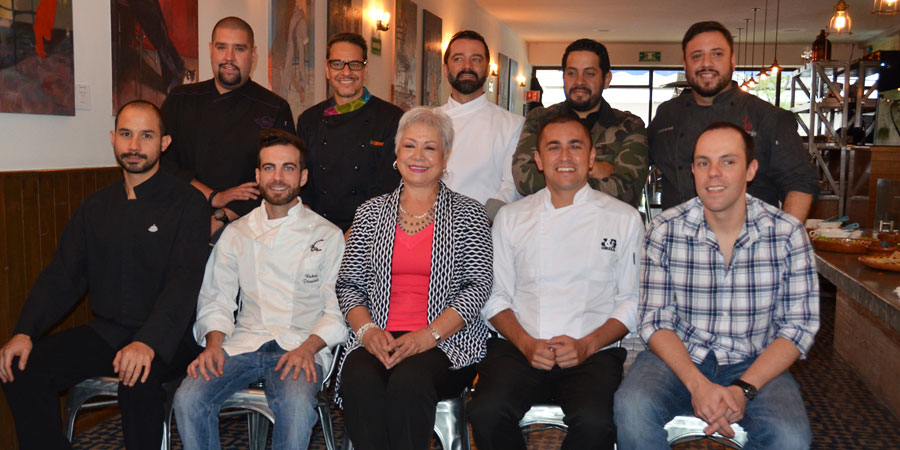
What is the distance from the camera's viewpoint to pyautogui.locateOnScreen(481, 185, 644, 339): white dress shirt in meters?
2.54

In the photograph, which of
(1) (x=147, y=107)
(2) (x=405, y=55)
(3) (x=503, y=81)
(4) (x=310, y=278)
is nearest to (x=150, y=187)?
(1) (x=147, y=107)

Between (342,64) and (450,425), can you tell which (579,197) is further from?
(342,64)

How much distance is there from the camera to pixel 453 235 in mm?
2594

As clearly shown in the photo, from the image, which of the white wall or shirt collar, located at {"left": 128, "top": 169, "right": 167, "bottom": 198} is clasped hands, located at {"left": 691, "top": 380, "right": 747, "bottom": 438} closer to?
shirt collar, located at {"left": 128, "top": 169, "right": 167, "bottom": 198}

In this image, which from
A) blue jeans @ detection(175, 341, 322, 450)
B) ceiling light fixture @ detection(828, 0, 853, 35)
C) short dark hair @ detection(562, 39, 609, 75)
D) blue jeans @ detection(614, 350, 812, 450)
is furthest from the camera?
ceiling light fixture @ detection(828, 0, 853, 35)

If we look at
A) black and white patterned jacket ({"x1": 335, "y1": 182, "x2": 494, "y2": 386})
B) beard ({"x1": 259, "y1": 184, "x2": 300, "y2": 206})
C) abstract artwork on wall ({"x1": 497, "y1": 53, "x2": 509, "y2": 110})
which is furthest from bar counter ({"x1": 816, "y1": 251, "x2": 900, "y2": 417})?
abstract artwork on wall ({"x1": 497, "y1": 53, "x2": 509, "y2": 110})

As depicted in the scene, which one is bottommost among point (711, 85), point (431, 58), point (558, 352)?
point (558, 352)

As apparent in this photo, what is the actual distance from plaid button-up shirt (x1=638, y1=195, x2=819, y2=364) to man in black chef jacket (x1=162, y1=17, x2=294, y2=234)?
170 cm

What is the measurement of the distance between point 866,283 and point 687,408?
1.02 metres

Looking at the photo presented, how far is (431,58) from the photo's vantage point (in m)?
9.83

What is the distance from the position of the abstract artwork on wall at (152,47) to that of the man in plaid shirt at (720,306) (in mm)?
2587

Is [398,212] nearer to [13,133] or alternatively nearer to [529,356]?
[529,356]

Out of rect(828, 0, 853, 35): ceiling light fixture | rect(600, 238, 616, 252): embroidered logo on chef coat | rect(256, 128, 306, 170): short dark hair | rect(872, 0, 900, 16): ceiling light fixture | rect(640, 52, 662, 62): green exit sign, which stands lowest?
rect(600, 238, 616, 252): embroidered logo on chef coat

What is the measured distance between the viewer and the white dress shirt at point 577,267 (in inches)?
100
